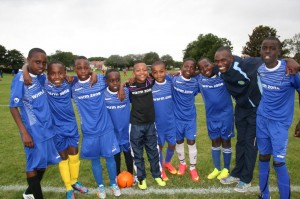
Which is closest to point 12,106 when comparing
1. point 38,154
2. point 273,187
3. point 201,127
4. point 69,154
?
point 38,154

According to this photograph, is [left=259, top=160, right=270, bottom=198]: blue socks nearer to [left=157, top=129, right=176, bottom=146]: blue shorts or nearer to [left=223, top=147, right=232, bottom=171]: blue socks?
[left=223, top=147, right=232, bottom=171]: blue socks

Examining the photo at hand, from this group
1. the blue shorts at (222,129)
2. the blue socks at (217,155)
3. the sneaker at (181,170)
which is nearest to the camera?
the blue shorts at (222,129)

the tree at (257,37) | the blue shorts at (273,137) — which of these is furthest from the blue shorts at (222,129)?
the tree at (257,37)

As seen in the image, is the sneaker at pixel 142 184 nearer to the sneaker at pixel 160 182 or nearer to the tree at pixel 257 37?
the sneaker at pixel 160 182

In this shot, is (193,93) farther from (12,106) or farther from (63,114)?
(12,106)

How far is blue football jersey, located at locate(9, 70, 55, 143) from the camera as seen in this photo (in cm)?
358

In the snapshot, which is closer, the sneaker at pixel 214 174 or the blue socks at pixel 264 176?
the blue socks at pixel 264 176

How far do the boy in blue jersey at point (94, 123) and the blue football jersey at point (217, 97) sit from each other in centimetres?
180

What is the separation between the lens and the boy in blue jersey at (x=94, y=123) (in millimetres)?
4211

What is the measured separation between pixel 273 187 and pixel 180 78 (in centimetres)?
242

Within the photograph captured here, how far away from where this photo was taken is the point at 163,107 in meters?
4.75

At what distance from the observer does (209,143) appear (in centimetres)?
707

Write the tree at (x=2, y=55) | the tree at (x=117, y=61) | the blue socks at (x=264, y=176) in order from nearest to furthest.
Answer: the blue socks at (x=264, y=176), the tree at (x=2, y=55), the tree at (x=117, y=61)

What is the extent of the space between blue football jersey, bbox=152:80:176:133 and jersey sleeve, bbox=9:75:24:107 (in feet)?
7.05
